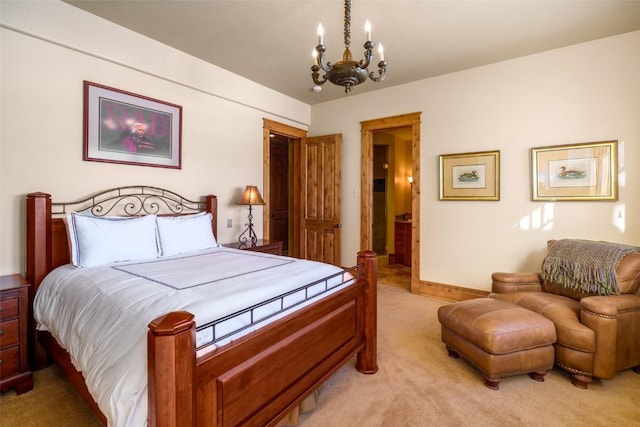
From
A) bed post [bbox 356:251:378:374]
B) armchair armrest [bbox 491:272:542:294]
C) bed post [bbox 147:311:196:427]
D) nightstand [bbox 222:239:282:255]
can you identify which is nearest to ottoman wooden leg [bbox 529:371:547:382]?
armchair armrest [bbox 491:272:542:294]

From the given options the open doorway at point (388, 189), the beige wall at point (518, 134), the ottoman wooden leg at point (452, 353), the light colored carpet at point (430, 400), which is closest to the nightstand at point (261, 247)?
the light colored carpet at point (430, 400)

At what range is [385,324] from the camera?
312 cm

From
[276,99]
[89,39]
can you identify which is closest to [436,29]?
[276,99]

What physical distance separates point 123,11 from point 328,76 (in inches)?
83.1

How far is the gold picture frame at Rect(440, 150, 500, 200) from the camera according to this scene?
356 cm

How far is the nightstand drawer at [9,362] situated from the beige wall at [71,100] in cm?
66

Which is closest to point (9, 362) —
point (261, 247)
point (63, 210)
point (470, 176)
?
point (63, 210)

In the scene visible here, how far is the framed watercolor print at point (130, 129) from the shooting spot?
2.71 meters

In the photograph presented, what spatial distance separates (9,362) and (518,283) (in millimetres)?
3939

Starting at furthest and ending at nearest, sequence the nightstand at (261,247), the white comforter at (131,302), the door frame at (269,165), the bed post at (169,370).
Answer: the door frame at (269,165) → the nightstand at (261,247) → the white comforter at (131,302) → the bed post at (169,370)

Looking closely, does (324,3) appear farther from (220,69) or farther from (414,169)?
(414,169)

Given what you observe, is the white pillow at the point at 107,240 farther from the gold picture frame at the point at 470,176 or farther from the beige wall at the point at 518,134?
the gold picture frame at the point at 470,176

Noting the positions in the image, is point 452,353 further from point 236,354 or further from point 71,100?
point 71,100

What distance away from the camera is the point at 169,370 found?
95 cm
